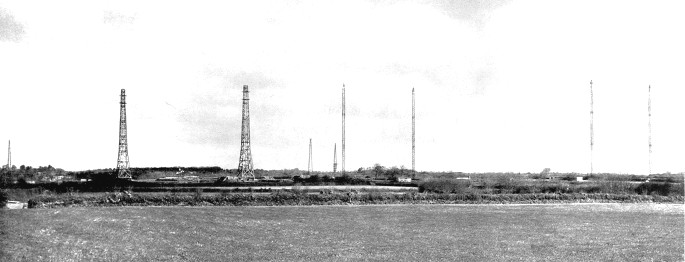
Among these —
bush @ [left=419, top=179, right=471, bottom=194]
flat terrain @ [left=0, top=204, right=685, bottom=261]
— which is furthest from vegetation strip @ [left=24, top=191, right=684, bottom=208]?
bush @ [left=419, top=179, right=471, bottom=194]

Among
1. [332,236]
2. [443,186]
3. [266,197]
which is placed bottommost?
[332,236]

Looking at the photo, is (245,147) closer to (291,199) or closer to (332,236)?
(291,199)

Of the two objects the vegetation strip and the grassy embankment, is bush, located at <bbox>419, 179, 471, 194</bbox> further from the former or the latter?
the vegetation strip

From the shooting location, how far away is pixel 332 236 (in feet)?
88.9

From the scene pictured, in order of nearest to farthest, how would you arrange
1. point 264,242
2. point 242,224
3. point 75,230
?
1. point 264,242
2. point 75,230
3. point 242,224

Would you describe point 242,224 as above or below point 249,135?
below

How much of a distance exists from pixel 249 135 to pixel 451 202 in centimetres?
2884

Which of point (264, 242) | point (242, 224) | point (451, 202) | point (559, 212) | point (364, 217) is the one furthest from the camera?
point (451, 202)

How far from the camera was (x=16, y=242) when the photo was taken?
75.9ft

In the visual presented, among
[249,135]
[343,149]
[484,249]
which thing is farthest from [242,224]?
[343,149]

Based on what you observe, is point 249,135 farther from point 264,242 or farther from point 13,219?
point 264,242

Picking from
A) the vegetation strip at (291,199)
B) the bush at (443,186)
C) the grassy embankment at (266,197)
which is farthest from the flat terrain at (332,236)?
the bush at (443,186)

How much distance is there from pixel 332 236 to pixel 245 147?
50.7m

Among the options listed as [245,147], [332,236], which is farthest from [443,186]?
[332,236]
